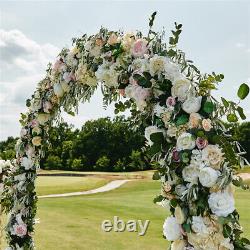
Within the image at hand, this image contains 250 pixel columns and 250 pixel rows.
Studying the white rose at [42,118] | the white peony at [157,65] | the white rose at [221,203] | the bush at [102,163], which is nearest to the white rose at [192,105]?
the white peony at [157,65]

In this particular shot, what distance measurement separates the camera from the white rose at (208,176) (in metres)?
3.17

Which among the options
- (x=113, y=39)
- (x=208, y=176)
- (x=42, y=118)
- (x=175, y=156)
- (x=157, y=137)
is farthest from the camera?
(x=42, y=118)

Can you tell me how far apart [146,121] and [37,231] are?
8.75 meters

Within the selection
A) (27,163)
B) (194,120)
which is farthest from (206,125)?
(27,163)

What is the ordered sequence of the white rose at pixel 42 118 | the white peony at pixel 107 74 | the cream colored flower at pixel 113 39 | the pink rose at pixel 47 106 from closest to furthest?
the white peony at pixel 107 74 < the cream colored flower at pixel 113 39 < the pink rose at pixel 47 106 < the white rose at pixel 42 118

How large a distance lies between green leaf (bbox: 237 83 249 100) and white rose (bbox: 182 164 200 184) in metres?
0.68

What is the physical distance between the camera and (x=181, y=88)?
11.5 ft

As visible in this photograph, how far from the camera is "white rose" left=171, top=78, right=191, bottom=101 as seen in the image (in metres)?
3.50

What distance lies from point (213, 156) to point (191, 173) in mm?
214

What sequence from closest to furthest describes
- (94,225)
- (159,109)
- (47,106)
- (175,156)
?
1. (175,156)
2. (159,109)
3. (47,106)
4. (94,225)

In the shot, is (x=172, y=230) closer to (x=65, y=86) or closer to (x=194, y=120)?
(x=194, y=120)

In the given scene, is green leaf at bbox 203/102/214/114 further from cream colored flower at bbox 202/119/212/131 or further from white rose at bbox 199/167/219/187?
white rose at bbox 199/167/219/187

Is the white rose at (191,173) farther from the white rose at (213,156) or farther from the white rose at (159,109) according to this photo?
the white rose at (159,109)

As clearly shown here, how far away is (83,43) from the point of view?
15.8 ft
